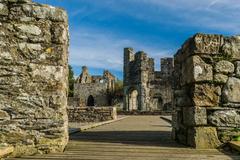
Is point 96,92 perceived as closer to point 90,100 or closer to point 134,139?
point 90,100

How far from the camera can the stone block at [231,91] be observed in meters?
5.17

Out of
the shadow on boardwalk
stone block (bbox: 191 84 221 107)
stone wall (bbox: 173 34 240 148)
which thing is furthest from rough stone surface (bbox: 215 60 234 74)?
the shadow on boardwalk

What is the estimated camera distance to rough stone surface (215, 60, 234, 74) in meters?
5.19

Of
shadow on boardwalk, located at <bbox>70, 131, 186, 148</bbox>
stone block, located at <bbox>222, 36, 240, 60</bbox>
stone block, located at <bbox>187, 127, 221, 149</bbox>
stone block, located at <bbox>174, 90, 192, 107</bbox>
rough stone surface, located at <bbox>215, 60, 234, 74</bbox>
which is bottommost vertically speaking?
shadow on boardwalk, located at <bbox>70, 131, 186, 148</bbox>

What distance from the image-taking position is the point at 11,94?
4.54m

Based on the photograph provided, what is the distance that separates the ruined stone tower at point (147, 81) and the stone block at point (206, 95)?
30.8 meters

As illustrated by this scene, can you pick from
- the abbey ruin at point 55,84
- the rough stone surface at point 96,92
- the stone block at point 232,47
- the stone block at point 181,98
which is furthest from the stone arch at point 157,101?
the stone block at point 232,47

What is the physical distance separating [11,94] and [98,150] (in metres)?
1.41

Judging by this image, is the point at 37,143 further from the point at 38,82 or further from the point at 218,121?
the point at 218,121

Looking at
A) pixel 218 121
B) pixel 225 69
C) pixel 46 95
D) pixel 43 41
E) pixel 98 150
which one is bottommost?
pixel 98 150

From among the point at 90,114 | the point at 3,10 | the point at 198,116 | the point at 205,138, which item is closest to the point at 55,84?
the point at 3,10

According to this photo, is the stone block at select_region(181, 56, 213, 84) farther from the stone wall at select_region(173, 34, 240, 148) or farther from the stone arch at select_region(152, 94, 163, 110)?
the stone arch at select_region(152, 94, 163, 110)

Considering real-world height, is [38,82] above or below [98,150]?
above

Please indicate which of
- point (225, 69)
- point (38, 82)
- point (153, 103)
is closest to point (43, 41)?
point (38, 82)
